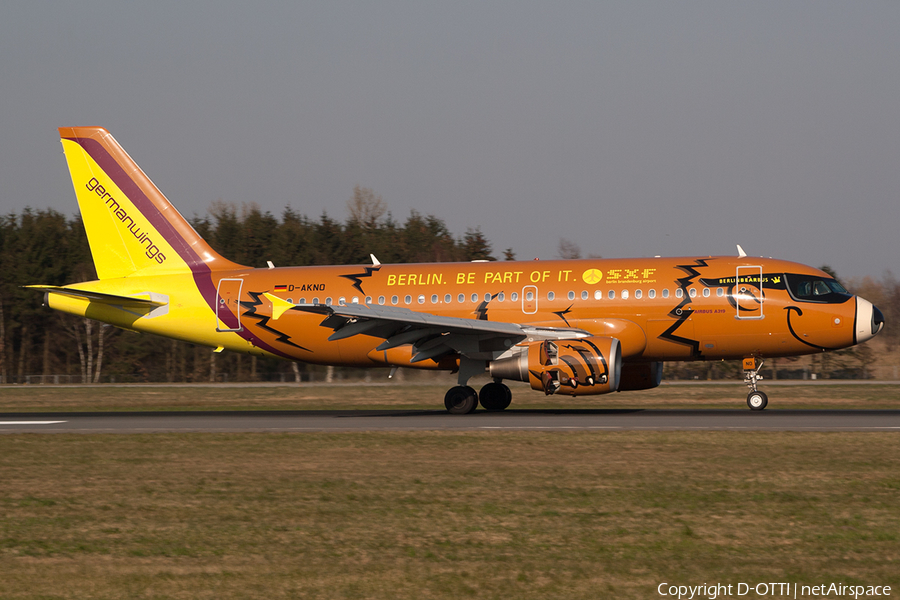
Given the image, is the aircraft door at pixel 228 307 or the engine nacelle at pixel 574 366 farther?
the aircraft door at pixel 228 307

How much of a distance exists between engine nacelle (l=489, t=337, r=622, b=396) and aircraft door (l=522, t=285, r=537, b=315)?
221 centimetres

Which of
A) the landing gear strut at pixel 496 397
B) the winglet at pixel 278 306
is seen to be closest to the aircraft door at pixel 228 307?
the winglet at pixel 278 306

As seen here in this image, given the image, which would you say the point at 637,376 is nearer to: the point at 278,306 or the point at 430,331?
the point at 430,331

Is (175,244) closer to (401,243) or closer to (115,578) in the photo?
(115,578)

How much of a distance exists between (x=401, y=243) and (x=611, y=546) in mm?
71115

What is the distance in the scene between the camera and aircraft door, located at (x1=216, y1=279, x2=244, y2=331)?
102 ft

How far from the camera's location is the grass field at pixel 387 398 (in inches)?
1321

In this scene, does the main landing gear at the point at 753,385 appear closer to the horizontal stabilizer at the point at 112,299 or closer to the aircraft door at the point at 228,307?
the aircraft door at the point at 228,307

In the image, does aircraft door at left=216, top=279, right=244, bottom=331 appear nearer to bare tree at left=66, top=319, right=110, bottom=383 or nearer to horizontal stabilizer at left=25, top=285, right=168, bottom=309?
horizontal stabilizer at left=25, top=285, right=168, bottom=309

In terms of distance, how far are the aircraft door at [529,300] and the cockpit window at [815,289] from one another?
7.27 metres

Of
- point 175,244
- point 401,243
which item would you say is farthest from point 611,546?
point 401,243

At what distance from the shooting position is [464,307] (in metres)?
28.9

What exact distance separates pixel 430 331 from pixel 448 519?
16.4 metres

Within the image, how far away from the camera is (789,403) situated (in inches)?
1329
